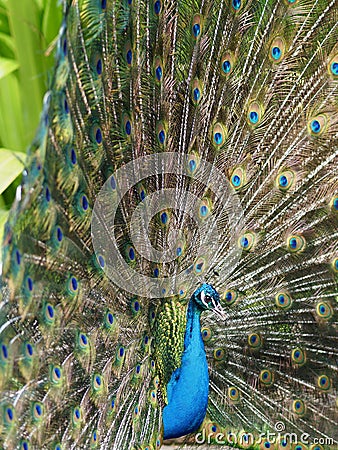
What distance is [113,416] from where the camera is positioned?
2156 millimetres

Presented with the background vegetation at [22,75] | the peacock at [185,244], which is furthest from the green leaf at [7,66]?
the peacock at [185,244]

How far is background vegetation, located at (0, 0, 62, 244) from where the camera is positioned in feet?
9.05

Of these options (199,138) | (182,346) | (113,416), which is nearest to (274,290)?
(182,346)

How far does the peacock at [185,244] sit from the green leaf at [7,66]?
0.84m

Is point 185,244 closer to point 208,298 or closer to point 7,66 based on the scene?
point 208,298

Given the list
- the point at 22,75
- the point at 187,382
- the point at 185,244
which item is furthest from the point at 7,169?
the point at 187,382

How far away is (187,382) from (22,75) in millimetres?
1363

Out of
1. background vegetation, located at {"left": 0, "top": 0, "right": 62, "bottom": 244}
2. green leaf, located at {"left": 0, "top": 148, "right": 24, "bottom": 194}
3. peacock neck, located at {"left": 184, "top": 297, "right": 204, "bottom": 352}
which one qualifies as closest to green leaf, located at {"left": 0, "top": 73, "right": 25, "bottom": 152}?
background vegetation, located at {"left": 0, "top": 0, "right": 62, "bottom": 244}

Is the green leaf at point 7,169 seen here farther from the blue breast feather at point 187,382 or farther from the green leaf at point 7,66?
the blue breast feather at point 187,382

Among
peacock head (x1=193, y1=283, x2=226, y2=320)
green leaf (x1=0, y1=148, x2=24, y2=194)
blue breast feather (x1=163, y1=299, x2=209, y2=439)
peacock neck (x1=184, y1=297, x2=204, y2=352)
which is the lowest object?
blue breast feather (x1=163, y1=299, x2=209, y2=439)

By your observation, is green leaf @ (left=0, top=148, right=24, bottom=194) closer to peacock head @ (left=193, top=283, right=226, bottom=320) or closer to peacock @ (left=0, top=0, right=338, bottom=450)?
peacock @ (left=0, top=0, right=338, bottom=450)

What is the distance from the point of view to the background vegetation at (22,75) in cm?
276

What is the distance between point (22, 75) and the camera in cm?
285

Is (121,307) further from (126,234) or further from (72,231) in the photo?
(72,231)
